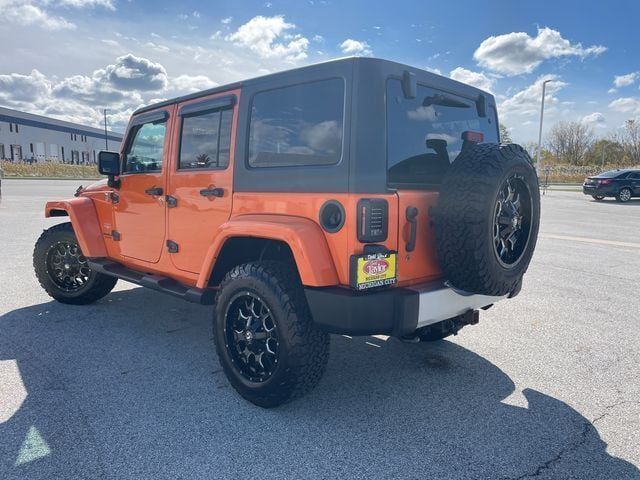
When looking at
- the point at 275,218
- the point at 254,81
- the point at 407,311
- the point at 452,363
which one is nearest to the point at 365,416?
the point at 407,311

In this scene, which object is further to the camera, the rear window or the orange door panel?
the orange door panel

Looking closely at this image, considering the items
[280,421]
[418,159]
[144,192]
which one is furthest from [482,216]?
[144,192]

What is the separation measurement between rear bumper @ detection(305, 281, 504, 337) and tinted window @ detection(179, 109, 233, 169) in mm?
1333

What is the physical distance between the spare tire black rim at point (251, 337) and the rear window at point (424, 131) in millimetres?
1142

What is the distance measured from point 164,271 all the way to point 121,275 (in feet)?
1.76

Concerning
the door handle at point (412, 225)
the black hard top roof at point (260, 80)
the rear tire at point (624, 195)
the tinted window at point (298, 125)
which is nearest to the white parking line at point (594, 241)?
the black hard top roof at point (260, 80)

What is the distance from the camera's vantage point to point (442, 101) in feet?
10.0

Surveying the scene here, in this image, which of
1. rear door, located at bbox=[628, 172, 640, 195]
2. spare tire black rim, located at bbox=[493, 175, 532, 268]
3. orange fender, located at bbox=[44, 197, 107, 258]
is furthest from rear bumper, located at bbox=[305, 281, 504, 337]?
rear door, located at bbox=[628, 172, 640, 195]

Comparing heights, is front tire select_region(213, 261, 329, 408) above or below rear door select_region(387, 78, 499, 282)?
below

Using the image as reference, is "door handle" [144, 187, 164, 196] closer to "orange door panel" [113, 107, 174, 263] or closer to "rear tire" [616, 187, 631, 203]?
"orange door panel" [113, 107, 174, 263]

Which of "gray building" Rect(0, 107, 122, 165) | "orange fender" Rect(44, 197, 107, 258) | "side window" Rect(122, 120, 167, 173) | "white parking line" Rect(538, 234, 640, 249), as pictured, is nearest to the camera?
"side window" Rect(122, 120, 167, 173)

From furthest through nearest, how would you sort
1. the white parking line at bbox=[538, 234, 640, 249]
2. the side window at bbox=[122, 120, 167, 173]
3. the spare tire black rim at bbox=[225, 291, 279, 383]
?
the white parking line at bbox=[538, 234, 640, 249] < the side window at bbox=[122, 120, 167, 173] < the spare tire black rim at bbox=[225, 291, 279, 383]

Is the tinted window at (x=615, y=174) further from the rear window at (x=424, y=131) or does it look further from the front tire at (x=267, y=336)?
the front tire at (x=267, y=336)

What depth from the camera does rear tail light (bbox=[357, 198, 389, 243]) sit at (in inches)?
94.8
